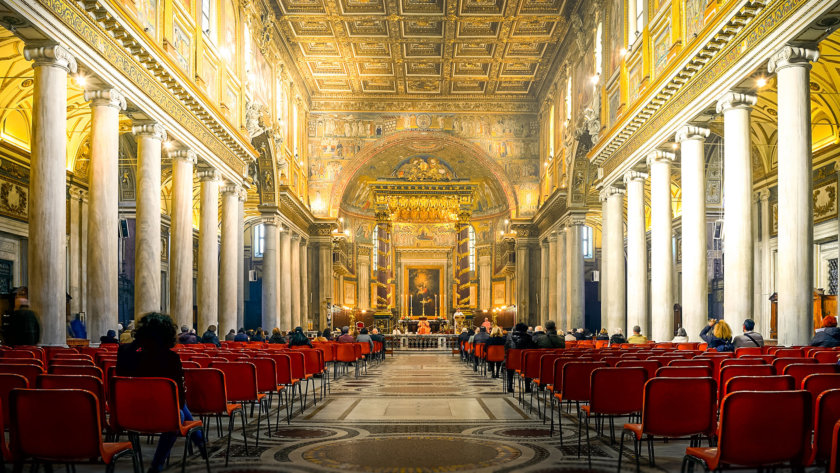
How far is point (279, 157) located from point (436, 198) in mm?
10218

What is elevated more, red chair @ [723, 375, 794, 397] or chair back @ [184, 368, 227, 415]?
red chair @ [723, 375, 794, 397]

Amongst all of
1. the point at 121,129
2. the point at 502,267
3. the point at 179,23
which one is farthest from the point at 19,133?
the point at 502,267

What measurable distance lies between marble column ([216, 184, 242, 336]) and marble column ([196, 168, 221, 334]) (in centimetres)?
184

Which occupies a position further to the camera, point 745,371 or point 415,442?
point 415,442

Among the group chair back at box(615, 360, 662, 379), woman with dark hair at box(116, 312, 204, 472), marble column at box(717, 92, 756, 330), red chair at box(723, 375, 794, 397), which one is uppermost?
marble column at box(717, 92, 756, 330)

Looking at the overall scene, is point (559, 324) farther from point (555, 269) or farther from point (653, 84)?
point (653, 84)

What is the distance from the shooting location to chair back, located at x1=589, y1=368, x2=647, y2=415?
7.77 meters

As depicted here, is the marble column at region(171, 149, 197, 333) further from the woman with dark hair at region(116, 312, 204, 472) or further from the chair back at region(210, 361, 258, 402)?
the woman with dark hair at region(116, 312, 204, 472)

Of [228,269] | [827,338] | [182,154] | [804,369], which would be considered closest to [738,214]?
[827,338]

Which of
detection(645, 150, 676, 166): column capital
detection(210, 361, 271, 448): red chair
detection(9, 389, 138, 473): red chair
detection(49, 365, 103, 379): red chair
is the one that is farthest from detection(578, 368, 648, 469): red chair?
detection(645, 150, 676, 166): column capital

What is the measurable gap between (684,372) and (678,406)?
1.33 meters

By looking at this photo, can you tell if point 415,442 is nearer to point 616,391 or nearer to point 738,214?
point 616,391

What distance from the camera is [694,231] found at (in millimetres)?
19719

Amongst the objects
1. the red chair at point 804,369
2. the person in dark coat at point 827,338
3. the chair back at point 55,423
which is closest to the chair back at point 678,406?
the red chair at point 804,369
